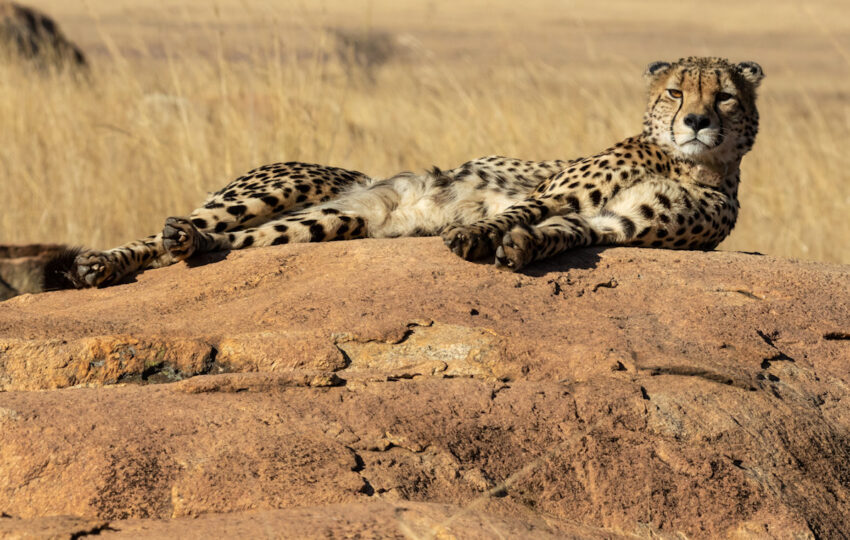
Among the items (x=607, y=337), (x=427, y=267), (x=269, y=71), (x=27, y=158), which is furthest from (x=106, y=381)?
(x=27, y=158)

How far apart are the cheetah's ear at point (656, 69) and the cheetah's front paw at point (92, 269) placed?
2266 mm

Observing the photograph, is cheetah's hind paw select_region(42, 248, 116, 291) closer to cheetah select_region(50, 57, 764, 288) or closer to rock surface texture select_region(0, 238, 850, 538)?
cheetah select_region(50, 57, 764, 288)

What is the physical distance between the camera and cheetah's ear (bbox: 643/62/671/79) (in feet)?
14.9

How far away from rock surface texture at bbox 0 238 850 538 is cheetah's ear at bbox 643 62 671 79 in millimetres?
1184

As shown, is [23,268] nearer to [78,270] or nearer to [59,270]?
[59,270]

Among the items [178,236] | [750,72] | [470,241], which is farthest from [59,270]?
[750,72]

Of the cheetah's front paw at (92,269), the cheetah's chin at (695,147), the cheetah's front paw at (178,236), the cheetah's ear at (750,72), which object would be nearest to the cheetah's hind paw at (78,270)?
the cheetah's front paw at (92,269)

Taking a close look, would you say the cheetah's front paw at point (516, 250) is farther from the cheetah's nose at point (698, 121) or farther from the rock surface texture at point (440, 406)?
the cheetah's nose at point (698, 121)

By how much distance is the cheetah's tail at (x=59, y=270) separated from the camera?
4102 millimetres

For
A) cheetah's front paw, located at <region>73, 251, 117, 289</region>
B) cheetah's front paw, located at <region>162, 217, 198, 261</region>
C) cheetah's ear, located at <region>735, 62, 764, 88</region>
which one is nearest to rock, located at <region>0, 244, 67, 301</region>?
cheetah's front paw, located at <region>73, 251, 117, 289</region>

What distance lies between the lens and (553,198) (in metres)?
4.33

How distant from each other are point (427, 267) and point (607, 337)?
733 mm

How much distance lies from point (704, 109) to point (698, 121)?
0.08m

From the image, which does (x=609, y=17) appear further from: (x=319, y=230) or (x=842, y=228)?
(x=319, y=230)
